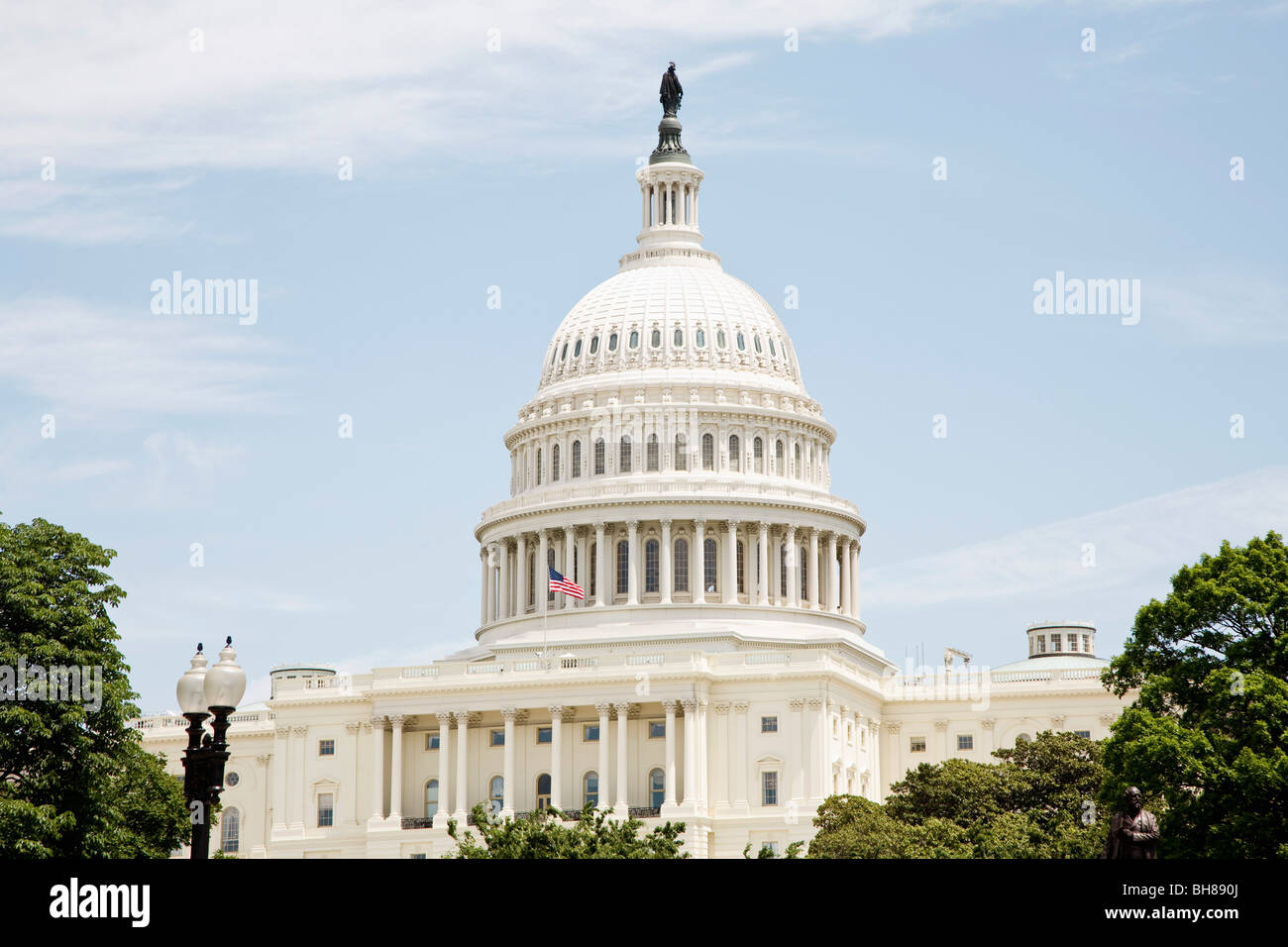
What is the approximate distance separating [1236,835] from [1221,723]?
4.54 meters

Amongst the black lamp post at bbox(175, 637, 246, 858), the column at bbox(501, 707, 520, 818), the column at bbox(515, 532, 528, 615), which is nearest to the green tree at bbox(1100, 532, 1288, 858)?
the black lamp post at bbox(175, 637, 246, 858)

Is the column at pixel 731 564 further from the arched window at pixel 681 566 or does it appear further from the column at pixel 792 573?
the column at pixel 792 573

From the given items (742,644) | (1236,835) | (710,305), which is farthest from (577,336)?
(1236,835)

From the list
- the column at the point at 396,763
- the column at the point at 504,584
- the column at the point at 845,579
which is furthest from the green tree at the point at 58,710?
the column at the point at 845,579

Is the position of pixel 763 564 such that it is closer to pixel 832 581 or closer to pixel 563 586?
pixel 832 581

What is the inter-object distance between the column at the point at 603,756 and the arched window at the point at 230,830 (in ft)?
101

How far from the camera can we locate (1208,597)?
73375 mm

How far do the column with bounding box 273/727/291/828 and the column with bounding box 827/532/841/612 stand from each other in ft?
128

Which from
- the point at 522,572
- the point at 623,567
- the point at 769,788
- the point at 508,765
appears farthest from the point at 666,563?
the point at 769,788

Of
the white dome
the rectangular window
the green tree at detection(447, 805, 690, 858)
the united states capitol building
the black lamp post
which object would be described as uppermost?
the white dome

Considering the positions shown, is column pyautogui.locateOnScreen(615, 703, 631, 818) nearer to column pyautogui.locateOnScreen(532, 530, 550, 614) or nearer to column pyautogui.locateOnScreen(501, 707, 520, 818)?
column pyautogui.locateOnScreen(501, 707, 520, 818)

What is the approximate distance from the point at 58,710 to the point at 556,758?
59.0m

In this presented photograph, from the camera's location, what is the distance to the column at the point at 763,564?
144m

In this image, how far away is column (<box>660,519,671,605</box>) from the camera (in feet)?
468
